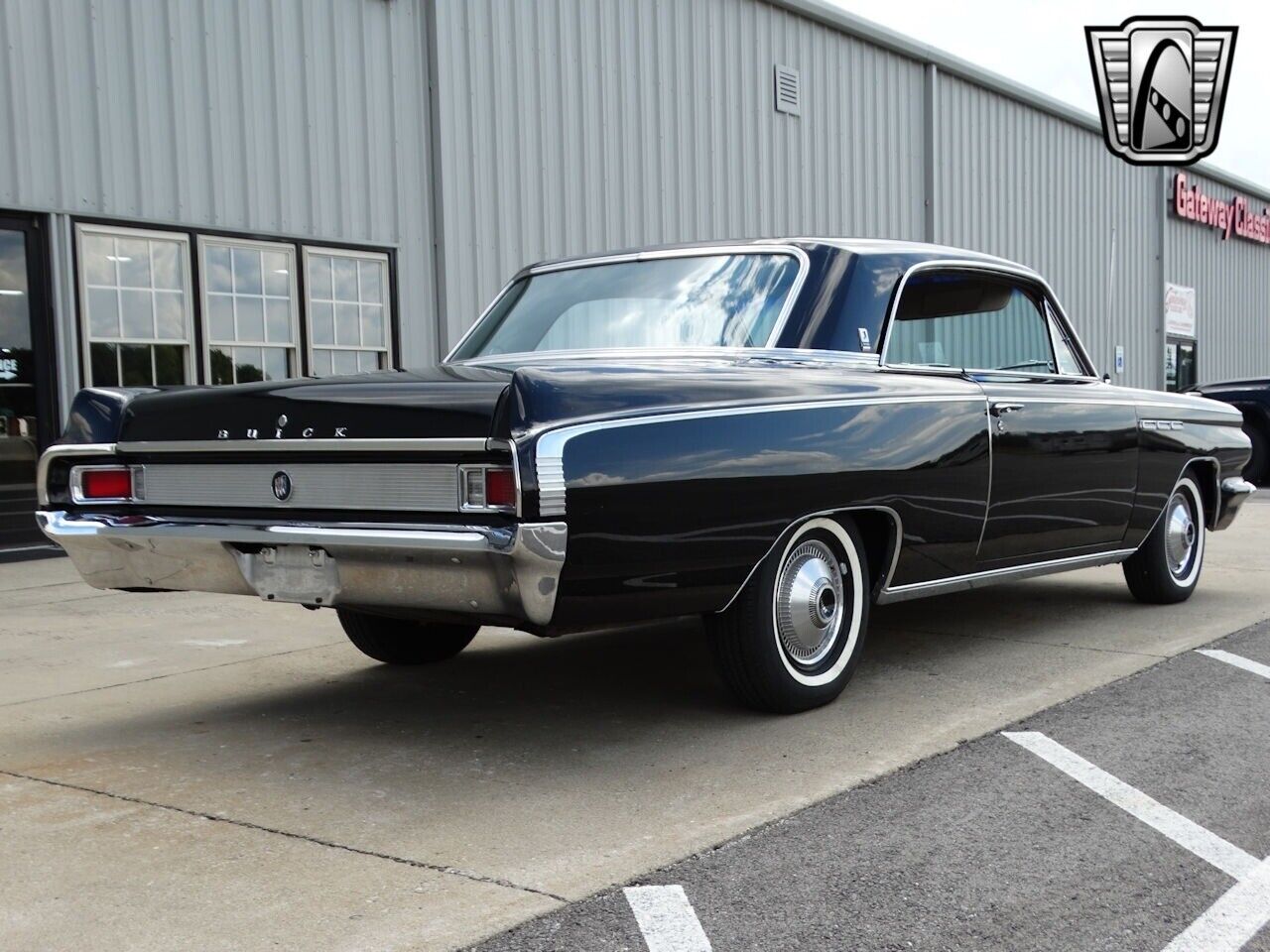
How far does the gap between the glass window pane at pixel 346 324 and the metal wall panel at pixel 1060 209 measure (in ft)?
32.9

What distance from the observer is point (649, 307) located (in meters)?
4.79

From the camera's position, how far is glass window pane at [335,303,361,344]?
1150 centimetres

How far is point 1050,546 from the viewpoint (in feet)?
17.6

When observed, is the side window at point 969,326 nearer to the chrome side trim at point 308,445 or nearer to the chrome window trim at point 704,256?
the chrome window trim at point 704,256

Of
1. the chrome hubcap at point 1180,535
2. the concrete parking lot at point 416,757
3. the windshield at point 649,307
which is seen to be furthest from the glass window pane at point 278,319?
the chrome hubcap at point 1180,535

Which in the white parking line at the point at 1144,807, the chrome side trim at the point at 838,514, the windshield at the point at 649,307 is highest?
the windshield at the point at 649,307

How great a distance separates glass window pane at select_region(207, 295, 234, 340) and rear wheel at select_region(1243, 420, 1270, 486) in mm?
9870

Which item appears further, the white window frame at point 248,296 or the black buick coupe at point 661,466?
the white window frame at point 248,296

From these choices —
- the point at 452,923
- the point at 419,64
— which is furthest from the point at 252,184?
the point at 452,923

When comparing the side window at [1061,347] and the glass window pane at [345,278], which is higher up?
the glass window pane at [345,278]

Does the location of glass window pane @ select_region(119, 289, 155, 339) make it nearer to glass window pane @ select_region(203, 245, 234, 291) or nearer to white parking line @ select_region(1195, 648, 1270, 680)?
glass window pane @ select_region(203, 245, 234, 291)

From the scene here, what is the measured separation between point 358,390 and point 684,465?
0.90 metres

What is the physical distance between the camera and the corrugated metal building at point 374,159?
9.56 meters

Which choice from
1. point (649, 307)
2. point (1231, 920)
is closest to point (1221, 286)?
point (649, 307)
